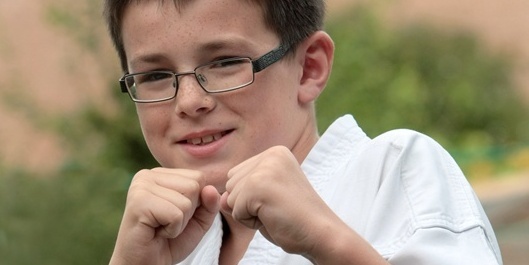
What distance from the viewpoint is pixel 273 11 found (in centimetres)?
271

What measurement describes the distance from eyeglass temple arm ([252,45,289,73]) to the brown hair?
0.03 m

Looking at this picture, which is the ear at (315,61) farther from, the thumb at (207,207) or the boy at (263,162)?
the thumb at (207,207)

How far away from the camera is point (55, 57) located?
376 inches

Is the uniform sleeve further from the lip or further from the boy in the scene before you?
the lip

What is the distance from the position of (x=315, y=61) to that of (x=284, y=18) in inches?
5.8

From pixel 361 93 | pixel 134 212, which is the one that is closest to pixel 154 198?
pixel 134 212

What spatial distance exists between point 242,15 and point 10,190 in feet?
14.8

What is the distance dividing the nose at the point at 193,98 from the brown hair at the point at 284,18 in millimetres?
175

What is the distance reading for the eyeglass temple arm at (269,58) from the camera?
263 cm

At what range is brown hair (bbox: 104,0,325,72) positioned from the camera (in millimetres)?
2715

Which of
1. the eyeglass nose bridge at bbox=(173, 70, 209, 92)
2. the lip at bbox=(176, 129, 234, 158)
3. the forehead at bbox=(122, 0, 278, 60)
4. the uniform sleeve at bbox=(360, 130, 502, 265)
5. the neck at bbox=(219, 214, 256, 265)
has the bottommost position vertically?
the neck at bbox=(219, 214, 256, 265)

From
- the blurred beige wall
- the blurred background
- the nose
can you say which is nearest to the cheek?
the nose

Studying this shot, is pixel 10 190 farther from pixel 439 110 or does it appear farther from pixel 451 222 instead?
pixel 451 222

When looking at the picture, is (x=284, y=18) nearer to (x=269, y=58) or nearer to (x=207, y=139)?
(x=269, y=58)
